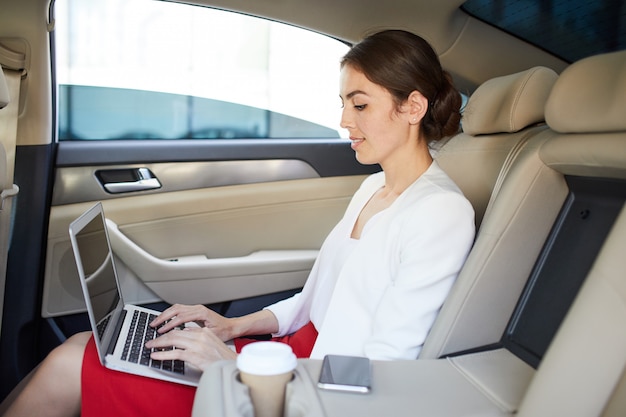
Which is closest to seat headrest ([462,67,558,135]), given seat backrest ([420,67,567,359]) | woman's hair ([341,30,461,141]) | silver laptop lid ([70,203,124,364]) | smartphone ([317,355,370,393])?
seat backrest ([420,67,567,359])

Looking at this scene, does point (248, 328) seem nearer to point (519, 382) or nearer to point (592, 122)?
point (519, 382)

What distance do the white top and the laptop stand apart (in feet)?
1.11

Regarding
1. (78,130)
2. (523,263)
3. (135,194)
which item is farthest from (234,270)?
(523,263)

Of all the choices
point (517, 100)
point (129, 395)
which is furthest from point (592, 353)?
point (129, 395)

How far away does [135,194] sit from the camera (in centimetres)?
241

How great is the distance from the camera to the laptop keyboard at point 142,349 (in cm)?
141

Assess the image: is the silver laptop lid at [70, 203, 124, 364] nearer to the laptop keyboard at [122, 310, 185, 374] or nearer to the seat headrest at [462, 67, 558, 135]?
the laptop keyboard at [122, 310, 185, 374]

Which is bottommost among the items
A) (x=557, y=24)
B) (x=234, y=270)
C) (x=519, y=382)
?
(x=234, y=270)

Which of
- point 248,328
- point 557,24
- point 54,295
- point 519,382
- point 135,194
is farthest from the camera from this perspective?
point 135,194

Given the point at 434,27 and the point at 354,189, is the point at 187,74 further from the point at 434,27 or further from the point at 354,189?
the point at 434,27

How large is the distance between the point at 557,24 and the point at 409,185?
867 mm

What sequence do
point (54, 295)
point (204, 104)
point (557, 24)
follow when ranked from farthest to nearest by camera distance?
point (204, 104) < point (54, 295) < point (557, 24)

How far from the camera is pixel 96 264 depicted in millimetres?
1706

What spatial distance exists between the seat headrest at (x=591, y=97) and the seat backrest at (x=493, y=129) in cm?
19
